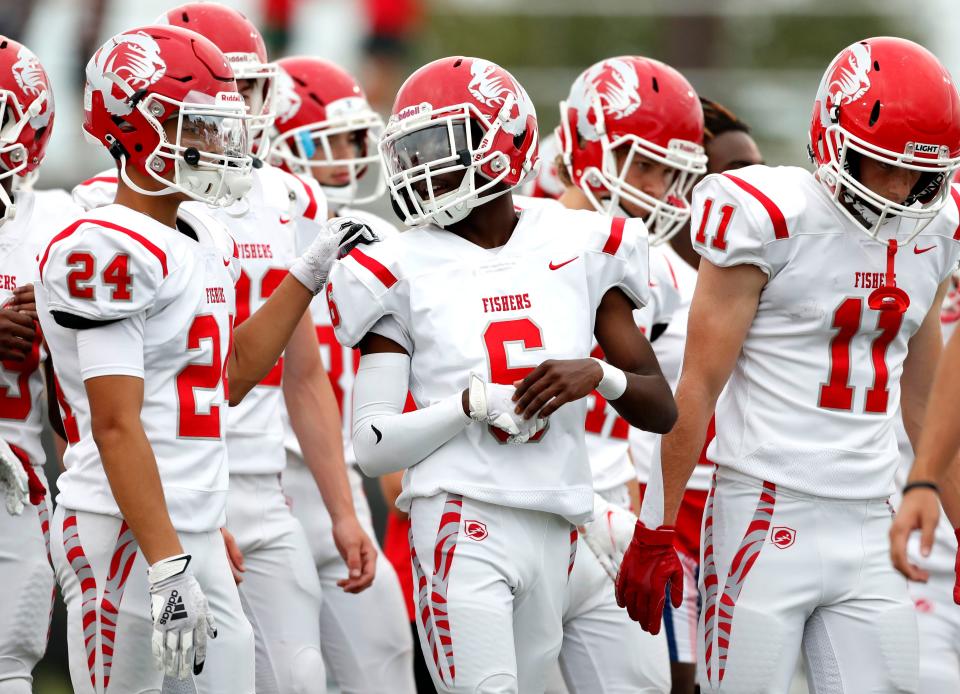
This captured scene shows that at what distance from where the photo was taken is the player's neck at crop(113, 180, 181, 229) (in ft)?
11.7

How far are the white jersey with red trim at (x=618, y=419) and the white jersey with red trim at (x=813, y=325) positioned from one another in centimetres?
73

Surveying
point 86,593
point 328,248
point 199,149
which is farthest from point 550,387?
point 86,593

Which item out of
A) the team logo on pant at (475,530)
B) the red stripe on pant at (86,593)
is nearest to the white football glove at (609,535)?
the team logo on pant at (475,530)

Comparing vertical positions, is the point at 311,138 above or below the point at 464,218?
below

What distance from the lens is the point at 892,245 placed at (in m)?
3.75

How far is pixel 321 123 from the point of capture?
5.28m

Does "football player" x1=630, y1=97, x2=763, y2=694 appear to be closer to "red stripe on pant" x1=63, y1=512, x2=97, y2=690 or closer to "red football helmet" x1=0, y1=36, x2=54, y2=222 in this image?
"red football helmet" x1=0, y1=36, x2=54, y2=222

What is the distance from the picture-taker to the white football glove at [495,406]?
11.0ft

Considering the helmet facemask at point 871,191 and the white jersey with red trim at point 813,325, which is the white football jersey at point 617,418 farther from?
the helmet facemask at point 871,191

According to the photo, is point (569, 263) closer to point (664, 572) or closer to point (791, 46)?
point (664, 572)

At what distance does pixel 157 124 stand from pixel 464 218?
0.70 meters

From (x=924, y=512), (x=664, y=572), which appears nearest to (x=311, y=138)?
(x=664, y=572)

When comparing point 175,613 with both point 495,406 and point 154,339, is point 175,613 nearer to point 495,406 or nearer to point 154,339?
point 154,339

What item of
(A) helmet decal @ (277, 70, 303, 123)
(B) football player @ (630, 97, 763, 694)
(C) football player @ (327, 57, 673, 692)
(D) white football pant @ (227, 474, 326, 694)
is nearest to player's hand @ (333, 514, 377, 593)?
(D) white football pant @ (227, 474, 326, 694)
